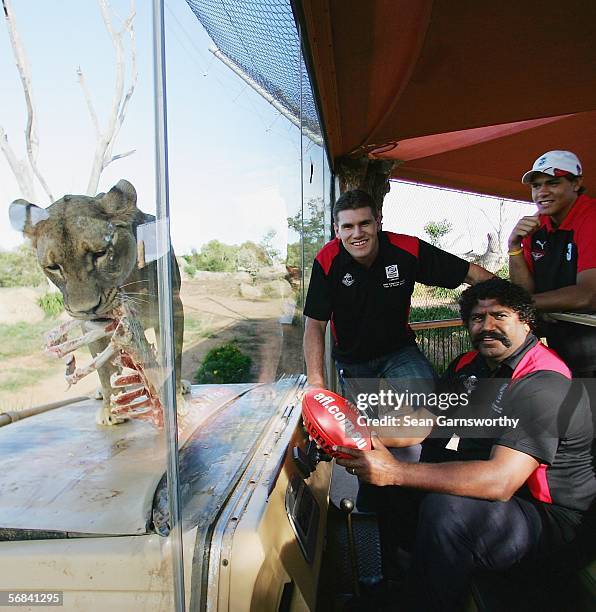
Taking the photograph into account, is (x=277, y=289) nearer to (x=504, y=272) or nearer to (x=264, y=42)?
(x=264, y=42)

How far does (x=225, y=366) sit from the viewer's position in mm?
1595

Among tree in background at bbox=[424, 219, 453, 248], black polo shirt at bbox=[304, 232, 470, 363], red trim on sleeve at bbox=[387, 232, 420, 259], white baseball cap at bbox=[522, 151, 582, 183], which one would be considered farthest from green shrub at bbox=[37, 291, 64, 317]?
tree in background at bbox=[424, 219, 453, 248]

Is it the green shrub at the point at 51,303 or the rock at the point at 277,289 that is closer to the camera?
the green shrub at the point at 51,303

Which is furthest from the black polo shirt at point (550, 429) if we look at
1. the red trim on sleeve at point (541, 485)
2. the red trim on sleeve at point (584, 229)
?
the red trim on sleeve at point (584, 229)

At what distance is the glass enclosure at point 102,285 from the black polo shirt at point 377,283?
116 centimetres

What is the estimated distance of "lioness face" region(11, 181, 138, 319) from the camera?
2.92ft

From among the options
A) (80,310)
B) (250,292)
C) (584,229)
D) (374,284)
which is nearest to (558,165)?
(584,229)

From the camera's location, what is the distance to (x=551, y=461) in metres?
1.54

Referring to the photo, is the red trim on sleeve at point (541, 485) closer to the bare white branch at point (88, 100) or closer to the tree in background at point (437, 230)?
the bare white branch at point (88, 100)

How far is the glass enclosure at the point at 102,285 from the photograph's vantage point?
804 millimetres

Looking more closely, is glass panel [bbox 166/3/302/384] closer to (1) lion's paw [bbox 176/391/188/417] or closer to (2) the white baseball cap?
(1) lion's paw [bbox 176/391/188/417]

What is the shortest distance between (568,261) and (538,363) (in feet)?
2.67

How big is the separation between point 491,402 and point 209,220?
1.16m

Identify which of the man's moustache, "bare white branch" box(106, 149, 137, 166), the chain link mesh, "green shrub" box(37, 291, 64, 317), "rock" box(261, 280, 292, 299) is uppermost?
the chain link mesh
